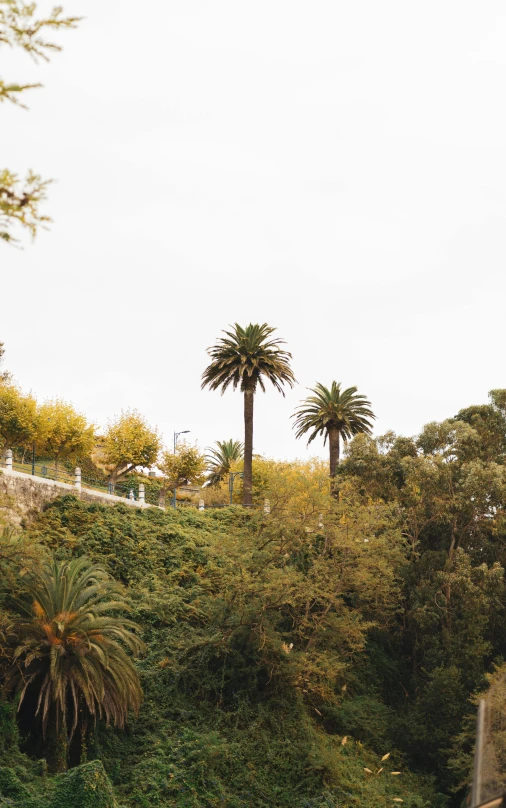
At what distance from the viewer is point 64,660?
20.0 metres

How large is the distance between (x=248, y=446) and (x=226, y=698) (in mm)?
24587

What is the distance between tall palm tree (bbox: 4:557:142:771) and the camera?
19.5 meters

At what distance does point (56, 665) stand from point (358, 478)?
1949 centimetres

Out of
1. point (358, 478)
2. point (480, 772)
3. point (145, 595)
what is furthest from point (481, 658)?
point (480, 772)

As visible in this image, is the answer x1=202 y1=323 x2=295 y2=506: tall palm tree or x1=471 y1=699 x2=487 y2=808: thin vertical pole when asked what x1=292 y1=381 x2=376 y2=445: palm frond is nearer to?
x1=202 y1=323 x2=295 y2=506: tall palm tree

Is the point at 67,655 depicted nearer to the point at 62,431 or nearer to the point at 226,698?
the point at 226,698

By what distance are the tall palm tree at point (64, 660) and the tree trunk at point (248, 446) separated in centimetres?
2691

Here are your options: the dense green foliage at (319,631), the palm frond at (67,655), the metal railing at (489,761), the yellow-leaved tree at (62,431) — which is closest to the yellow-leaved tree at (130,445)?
the yellow-leaved tree at (62,431)

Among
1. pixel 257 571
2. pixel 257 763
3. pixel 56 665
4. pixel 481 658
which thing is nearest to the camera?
pixel 56 665

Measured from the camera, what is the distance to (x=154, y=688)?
24.5m

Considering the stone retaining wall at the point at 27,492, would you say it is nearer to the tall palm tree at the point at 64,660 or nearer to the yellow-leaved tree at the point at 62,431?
the tall palm tree at the point at 64,660

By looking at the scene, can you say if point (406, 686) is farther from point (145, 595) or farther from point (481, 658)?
point (145, 595)

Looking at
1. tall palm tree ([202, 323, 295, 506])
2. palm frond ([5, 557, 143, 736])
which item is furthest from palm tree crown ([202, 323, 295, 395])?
palm frond ([5, 557, 143, 736])

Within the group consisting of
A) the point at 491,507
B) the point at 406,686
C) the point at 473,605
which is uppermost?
the point at 491,507
